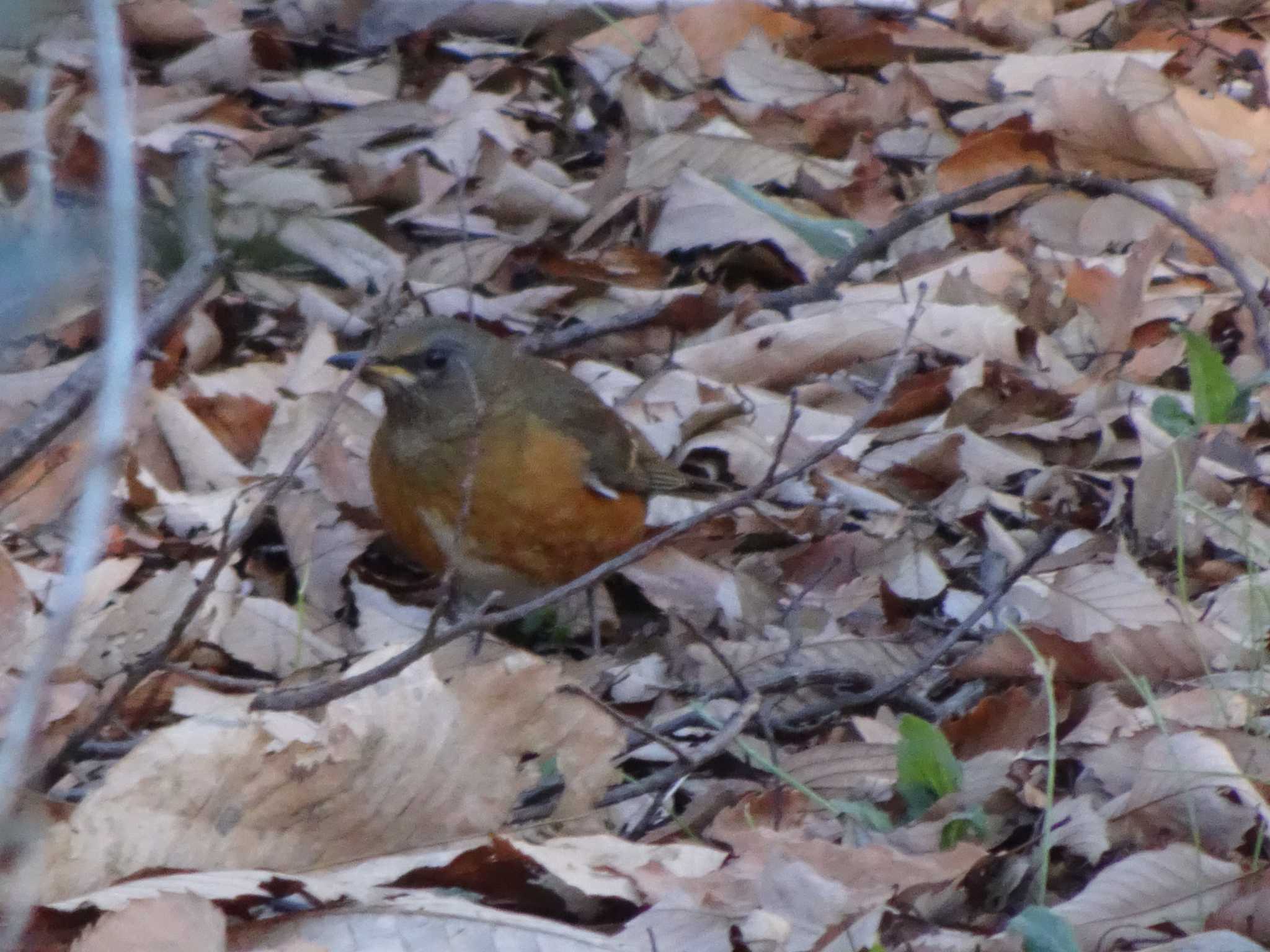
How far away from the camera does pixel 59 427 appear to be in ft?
11.0

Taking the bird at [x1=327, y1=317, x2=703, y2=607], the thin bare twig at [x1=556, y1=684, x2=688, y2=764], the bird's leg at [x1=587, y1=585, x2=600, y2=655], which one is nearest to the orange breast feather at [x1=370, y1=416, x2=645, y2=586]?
the bird at [x1=327, y1=317, x2=703, y2=607]

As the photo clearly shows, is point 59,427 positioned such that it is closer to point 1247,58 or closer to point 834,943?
point 834,943

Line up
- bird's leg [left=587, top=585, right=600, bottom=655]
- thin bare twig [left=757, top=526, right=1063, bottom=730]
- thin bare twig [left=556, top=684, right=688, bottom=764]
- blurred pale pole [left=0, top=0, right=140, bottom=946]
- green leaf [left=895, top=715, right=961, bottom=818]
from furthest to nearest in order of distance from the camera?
bird's leg [left=587, top=585, right=600, bottom=655], thin bare twig [left=757, top=526, right=1063, bottom=730], thin bare twig [left=556, top=684, right=688, bottom=764], green leaf [left=895, top=715, right=961, bottom=818], blurred pale pole [left=0, top=0, right=140, bottom=946]

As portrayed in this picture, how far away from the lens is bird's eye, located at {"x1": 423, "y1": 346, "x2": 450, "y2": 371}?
4.85 meters

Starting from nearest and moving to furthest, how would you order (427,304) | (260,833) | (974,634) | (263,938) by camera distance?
1. (263,938)
2. (260,833)
3. (974,634)
4. (427,304)

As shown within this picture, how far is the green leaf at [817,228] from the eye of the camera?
561cm

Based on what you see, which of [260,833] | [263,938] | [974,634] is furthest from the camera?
[974,634]

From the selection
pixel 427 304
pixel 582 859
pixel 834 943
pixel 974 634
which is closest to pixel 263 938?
pixel 582 859

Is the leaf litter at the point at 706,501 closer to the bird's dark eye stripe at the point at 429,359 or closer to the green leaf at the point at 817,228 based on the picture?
the green leaf at the point at 817,228

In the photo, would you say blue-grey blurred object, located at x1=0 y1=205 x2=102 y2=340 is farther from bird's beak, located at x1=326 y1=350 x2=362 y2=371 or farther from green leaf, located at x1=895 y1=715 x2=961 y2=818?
bird's beak, located at x1=326 y1=350 x2=362 y2=371

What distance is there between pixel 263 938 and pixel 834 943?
836 mm

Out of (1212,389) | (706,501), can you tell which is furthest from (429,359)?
(1212,389)

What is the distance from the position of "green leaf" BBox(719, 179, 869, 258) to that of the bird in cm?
108

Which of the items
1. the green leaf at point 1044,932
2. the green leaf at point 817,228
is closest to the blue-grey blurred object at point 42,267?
the green leaf at point 1044,932
